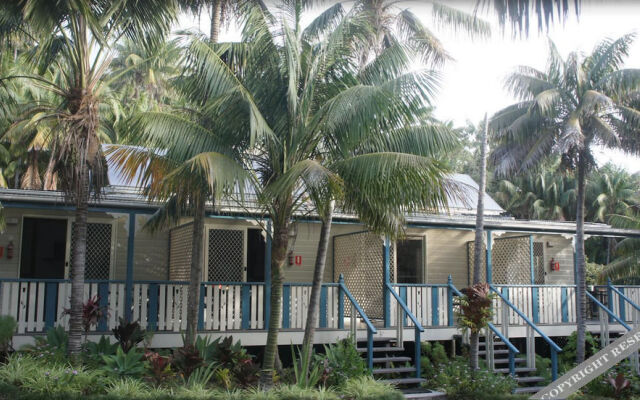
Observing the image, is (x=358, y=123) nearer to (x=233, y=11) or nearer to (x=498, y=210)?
(x=233, y=11)

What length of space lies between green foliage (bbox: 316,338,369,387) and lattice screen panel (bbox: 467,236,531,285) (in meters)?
6.65

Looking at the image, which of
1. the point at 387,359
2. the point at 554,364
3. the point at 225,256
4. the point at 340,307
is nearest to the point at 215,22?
the point at 225,256

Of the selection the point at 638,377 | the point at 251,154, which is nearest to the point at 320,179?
the point at 251,154

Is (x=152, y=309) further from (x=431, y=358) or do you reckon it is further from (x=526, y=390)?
(x=526, y=390)

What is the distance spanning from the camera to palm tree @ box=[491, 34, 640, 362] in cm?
1458

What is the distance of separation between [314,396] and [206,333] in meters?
3.06

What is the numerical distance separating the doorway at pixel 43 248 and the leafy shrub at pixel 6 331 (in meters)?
3.76

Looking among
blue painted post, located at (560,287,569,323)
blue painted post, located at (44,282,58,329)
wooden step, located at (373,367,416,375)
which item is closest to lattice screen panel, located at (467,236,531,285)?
blue painted post, located at (560,287,569,323)

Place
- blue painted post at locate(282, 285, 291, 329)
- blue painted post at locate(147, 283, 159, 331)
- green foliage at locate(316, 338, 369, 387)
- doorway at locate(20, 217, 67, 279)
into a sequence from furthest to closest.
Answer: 1. doorway at locate(20, 217, 67, 279)
2. blue painted post at locate(282, 285, 291, 329)
3. blue painted post at locate(147, 283, 159, 331)
4. green foliage at locate(316, 338, 369, 387)

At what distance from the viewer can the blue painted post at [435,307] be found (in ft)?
45.5

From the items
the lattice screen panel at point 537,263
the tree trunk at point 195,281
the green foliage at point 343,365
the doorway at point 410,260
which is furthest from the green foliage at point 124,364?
the lattice screen panel at point 537,263

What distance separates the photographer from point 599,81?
1482cm

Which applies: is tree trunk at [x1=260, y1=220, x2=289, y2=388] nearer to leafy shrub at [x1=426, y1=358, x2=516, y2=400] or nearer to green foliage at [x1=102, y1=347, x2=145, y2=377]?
green foliage at [x1=102, y1=347, x2=145, y2=377]

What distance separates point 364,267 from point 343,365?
412cm
